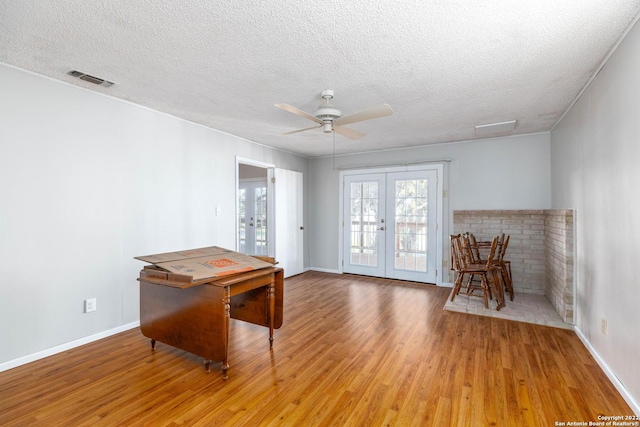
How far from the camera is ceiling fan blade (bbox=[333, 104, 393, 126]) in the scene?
2.49 metres

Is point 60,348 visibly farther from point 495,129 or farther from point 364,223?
point 495,129

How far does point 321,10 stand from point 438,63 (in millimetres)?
1096

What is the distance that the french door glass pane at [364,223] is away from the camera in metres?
5.78

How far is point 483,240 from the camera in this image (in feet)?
16.0

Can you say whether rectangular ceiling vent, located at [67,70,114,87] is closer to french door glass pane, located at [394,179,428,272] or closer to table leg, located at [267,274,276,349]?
table leg, located at [267,274,276,349]

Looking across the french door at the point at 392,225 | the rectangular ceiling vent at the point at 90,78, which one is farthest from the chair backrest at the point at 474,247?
the rectangular ceiling vent at the point at 90,78

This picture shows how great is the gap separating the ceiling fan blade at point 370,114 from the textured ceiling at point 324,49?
0.94 ft

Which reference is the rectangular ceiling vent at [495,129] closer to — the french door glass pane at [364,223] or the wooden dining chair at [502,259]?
the wooden dining chair at [502,259]

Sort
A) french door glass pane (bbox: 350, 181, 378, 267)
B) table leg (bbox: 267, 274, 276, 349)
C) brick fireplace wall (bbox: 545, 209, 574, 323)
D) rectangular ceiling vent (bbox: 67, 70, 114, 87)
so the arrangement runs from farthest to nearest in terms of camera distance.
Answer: french door glass pane (bbox: 350, 181, 378, 267), brick fireplace wall (bbox: 545, 209, 574, 323), table leg (bbox: 267, 274, 276, 349), rectangular ceiling vent (bbox: 67, 70, 114, 87)

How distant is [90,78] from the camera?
104 inches

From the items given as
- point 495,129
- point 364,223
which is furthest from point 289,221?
point 495,129

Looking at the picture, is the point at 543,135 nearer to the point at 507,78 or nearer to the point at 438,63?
the point at 507,78

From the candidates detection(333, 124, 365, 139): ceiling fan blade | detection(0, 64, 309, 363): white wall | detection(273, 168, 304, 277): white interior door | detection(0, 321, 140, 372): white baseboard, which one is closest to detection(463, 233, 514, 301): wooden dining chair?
detection(333, 124, 365, 139): ceiling fan blade

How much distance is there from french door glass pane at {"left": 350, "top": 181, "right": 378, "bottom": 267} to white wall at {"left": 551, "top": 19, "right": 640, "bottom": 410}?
120 inches
